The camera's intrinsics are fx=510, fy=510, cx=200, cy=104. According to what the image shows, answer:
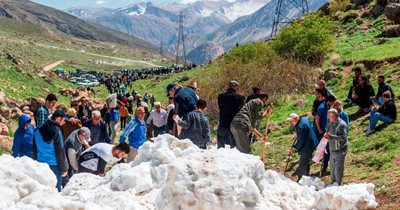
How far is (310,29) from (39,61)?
2709 inches

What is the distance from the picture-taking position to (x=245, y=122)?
9398 mm

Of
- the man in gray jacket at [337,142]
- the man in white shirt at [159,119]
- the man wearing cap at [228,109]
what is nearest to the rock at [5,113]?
the man in white shirt at [159,119]

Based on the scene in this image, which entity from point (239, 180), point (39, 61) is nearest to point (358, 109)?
point (239, 180)

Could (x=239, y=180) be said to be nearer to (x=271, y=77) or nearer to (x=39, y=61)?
(x=271, y=77)

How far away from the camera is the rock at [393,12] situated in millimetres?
28891

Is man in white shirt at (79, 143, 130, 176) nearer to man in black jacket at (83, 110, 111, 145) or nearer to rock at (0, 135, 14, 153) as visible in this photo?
man in black jacket at (83, 110, 111, 145)

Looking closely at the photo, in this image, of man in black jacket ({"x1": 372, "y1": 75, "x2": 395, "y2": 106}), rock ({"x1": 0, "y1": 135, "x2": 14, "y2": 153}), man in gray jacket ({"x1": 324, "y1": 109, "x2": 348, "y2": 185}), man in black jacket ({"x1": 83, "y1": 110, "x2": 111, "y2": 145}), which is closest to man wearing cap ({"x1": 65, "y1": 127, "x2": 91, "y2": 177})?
man in black jacket ({"x1": 83, "y1": 110, "x2": 111, "y2": 145})

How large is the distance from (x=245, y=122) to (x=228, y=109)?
2.25ft

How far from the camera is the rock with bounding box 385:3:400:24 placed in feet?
94.8

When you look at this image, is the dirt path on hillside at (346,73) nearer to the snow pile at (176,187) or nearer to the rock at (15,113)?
the rock at (15,113)

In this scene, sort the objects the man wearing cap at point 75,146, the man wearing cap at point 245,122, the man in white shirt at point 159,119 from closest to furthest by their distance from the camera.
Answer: the man wearing cap at point 75,146
the man wearing cap at point 245,122
the man in white shirt at point 159,119

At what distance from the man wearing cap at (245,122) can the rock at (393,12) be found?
22.3 metres

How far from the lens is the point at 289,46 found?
28750 mm

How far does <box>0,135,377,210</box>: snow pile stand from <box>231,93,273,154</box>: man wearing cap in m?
2.09
